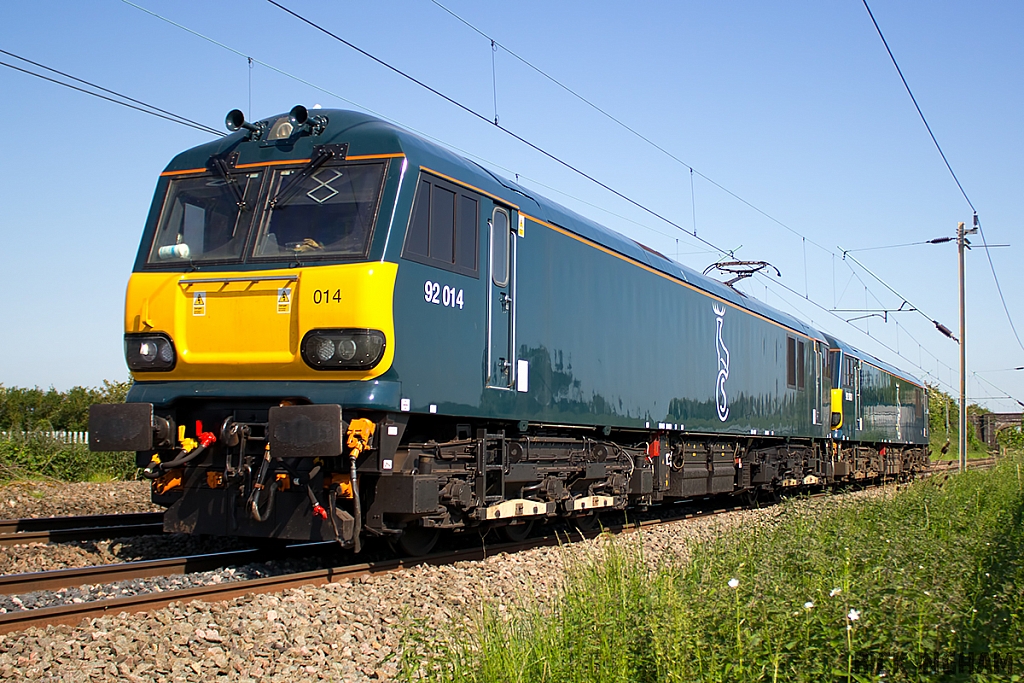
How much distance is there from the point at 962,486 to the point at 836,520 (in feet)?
22.7

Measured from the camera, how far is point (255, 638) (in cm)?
554

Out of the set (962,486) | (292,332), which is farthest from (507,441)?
(962,486)

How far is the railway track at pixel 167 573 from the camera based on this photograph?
570 centimetres

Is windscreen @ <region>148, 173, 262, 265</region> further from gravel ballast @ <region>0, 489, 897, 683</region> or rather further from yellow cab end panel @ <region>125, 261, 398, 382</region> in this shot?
gravel ballast @ <region>0, 489, 897, 683</region>

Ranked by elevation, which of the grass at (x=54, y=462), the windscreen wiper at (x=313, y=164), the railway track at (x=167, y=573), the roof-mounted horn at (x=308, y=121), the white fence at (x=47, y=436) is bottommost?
the railway track at (x=167, y=573)

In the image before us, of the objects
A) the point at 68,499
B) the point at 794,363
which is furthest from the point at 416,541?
the point at 794,363

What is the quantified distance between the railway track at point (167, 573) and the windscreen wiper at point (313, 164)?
10.1 feet

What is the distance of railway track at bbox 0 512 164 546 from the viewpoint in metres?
8.44

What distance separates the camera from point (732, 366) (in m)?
15.5

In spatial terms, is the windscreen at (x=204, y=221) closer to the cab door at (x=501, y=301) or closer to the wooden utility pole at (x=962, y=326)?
the cab door at (x=501, y=301)

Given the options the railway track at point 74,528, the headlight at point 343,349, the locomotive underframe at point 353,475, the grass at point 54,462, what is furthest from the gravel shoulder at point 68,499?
the headlight at point 343,349

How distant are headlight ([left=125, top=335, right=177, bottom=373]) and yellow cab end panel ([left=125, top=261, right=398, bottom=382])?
0.06 meters

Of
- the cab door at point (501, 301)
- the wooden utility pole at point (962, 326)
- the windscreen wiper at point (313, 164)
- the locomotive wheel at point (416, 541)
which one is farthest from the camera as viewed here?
the wooden utility pole at point (962, 326)

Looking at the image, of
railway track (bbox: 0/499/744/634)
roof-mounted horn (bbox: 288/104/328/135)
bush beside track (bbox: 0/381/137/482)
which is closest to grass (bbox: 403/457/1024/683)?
railway track (bbox: 0/499/744/634)
